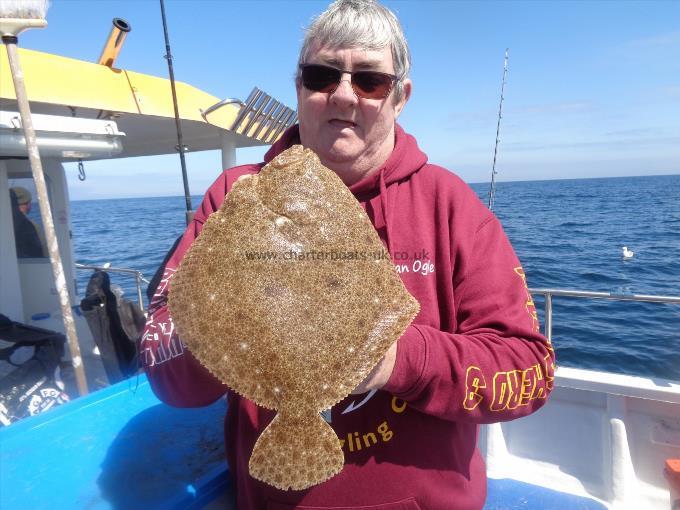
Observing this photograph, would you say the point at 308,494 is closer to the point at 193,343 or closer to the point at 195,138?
the point at 193,343

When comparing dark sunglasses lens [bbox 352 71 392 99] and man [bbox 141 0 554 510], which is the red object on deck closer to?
man [bbox 141 0 554 510]

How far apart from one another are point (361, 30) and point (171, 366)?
156 centimetres

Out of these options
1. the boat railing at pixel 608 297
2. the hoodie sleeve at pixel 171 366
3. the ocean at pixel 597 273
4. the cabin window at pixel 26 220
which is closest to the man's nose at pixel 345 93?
the hoodie sleeve at pixel 171 366

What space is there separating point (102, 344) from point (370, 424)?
191 inches

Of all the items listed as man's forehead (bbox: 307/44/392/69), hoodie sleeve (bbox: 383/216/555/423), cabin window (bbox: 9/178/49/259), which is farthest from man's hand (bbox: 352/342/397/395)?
cabin window (bbox: 9/178/49/259)

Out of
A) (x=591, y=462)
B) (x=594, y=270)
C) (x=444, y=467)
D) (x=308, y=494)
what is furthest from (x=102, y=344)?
(x=594, y=270)

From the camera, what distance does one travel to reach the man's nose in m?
1.87

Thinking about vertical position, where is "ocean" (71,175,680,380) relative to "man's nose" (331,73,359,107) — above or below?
below

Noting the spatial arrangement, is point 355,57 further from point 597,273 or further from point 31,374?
point 597,273

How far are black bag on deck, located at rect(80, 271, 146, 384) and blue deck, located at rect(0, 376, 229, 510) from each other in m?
2.37

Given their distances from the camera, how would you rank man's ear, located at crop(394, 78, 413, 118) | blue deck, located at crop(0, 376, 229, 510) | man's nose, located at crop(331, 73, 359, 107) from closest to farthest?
man's nose, located at crop(331, 73, 359, 107), man's ear, located at crop(394, 78, 413, 118), blue deck, located at crop(0, 376, 229, 510)

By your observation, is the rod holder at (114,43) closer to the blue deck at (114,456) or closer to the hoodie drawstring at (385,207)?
the blue deck at (114,456)

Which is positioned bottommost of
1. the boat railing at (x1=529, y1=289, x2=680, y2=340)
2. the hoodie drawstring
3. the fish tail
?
the boat railing at (x1=529, y1=289, x2=680, y2=340)

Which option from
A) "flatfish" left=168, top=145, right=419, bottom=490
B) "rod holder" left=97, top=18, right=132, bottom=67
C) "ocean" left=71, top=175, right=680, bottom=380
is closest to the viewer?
"flatfish" left=168, top=145, right=419, bottom=490
